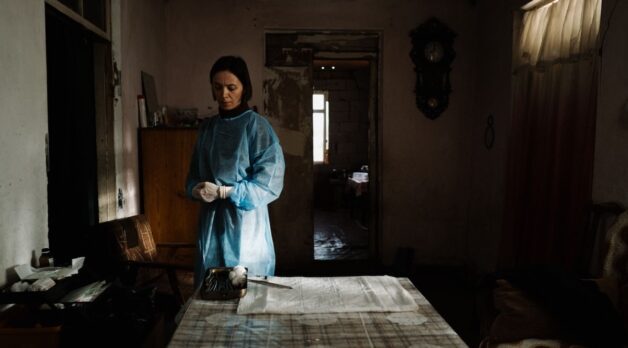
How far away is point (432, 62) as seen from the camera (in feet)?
15.8

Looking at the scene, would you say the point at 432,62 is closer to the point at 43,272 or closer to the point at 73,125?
the point at 73,125

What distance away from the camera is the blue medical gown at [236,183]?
2223mm

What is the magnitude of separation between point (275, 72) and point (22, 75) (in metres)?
2.91

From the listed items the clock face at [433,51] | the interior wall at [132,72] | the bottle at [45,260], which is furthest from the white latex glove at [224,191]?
the clock face at [433,51]

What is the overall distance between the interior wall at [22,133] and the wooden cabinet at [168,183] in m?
1.42

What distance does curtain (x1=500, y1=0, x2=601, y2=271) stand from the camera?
3.01 meters

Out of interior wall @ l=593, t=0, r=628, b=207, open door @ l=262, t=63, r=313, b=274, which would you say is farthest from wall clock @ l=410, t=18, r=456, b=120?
interior wall @ l=593, t=0, r=628, b=207

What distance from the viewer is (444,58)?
4805 mm

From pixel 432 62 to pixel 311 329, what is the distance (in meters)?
4.06

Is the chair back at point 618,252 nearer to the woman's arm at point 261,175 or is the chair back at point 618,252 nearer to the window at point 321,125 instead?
the woman's arm at point 261,175

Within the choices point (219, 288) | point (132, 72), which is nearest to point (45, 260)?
point (219, 288)

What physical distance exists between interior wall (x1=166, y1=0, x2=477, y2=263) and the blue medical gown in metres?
2.54

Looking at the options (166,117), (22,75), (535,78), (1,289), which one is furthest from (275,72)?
(1,289)

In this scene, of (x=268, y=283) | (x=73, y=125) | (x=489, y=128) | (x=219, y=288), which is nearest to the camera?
(x=219, y=288)
